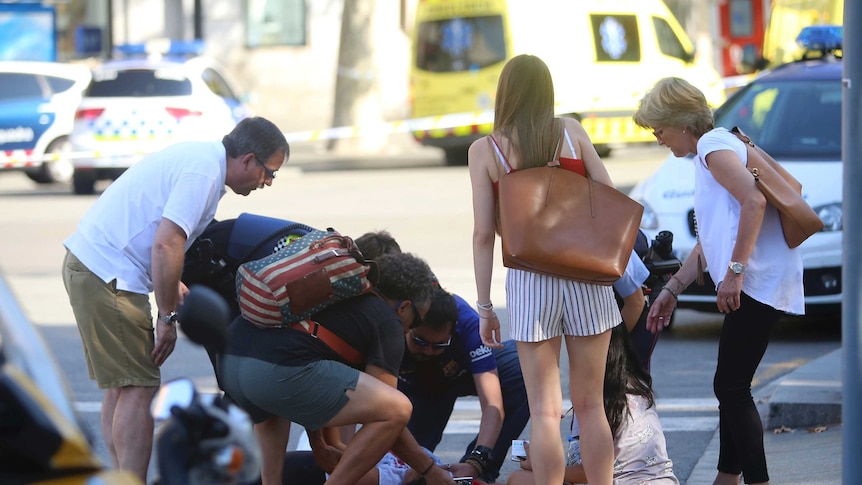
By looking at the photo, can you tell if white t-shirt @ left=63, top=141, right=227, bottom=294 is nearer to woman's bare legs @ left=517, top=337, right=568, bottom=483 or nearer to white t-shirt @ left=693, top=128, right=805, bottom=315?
woman's bare legs @ left=517, top=337, right=568, bottom=483

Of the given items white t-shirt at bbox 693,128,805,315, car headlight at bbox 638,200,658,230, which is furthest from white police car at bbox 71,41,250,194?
white t-shirt at bbox 693,128,805,315

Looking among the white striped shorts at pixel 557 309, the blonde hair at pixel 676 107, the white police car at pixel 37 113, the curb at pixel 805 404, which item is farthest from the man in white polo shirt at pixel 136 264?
the white police car at pixel 37 113

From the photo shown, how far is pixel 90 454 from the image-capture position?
2199 millimetres

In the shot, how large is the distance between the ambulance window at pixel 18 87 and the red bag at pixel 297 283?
1474 cm

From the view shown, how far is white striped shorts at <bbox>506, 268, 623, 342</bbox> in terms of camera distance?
418cm

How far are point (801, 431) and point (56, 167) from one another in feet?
47.4

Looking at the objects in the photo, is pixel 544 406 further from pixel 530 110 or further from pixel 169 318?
pixel 169 318

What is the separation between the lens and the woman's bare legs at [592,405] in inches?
167

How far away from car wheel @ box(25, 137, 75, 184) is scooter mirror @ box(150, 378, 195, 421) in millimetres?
15369

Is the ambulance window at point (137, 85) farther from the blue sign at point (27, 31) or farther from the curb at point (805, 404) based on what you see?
the curb at point (805, 404)

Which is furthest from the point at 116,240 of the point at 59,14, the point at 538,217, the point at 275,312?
the point at 59,14

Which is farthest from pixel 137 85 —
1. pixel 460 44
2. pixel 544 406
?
pixel 544 406

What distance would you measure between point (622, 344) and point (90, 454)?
2.67 m

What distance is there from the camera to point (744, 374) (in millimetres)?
4609
